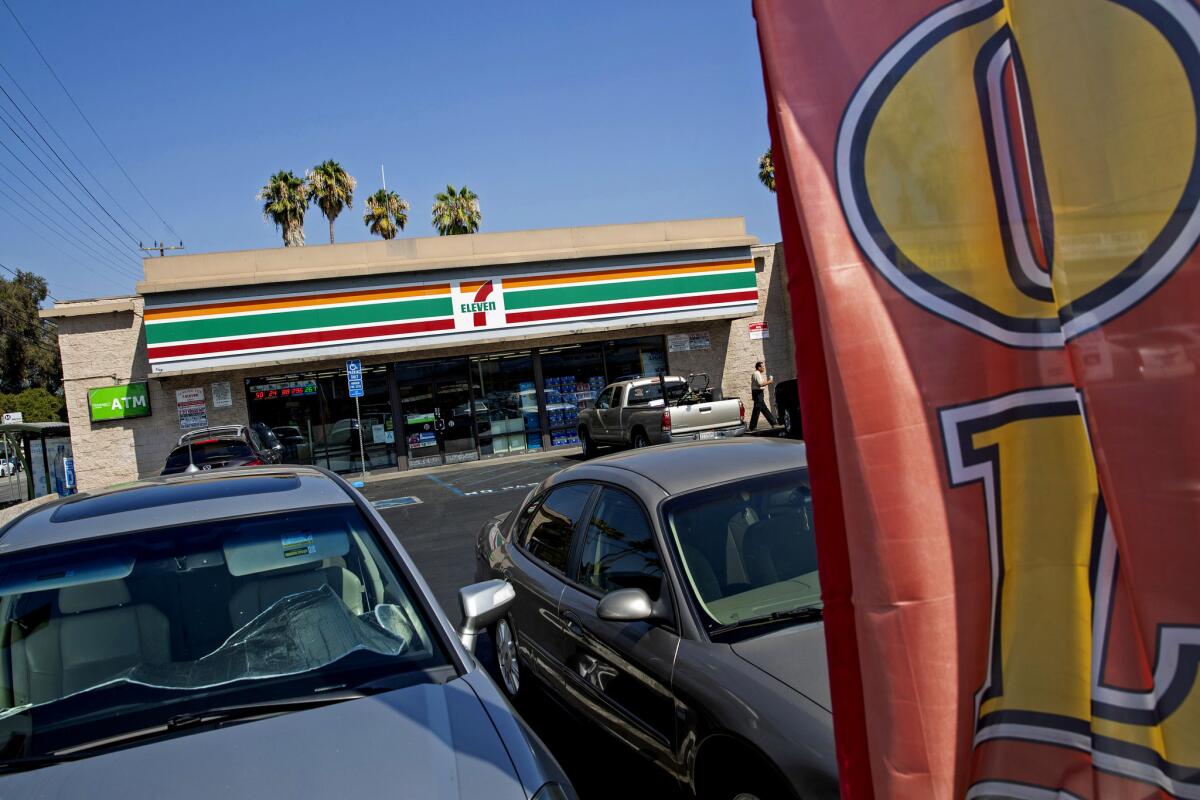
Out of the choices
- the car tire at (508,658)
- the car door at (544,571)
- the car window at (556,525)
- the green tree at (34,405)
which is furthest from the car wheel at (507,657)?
the green tree at (34,405)

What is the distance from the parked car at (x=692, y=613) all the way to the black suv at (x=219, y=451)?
36.0 ft

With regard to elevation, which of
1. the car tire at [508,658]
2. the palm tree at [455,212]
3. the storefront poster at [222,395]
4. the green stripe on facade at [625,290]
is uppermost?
the palm tree at [455,212]

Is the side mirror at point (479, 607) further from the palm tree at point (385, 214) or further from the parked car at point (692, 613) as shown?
the palm tree at point (385, 214)

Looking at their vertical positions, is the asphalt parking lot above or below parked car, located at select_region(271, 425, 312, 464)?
below

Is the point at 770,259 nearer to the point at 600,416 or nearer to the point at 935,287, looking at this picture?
the point at 600,416

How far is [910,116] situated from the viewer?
4.61ft

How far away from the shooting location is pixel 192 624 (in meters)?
2.98

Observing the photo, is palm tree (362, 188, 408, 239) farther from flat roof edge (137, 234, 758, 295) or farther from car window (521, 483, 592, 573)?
car window (521, 483, 592, 573)

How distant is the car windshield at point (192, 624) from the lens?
8.68 ft

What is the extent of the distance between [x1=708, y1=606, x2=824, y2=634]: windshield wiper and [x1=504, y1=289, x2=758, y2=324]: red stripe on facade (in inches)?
792

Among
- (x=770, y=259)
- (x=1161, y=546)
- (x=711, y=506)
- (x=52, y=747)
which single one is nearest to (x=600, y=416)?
(x=770, y=259)

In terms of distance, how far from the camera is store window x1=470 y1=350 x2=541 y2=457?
23375mm

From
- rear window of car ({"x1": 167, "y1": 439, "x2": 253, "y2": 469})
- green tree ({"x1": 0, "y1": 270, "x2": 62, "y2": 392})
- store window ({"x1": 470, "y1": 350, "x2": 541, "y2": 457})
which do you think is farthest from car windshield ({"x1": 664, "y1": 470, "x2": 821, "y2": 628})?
green tree ({"x1": 0, "y1": 270, "x2": 62, "y2": 392})

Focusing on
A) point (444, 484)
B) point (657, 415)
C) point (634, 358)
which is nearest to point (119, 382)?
point (444, 484)
